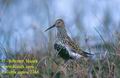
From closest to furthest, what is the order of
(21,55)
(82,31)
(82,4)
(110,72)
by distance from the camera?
(110,72) < (21,55) < (82,31) < (82,4)

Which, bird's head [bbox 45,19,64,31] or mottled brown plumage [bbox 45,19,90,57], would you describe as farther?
bird's head [bbox 45,19,64,31]

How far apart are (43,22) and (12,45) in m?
2.01

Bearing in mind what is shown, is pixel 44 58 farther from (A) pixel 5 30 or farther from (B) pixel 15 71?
(A) pixel 5 30

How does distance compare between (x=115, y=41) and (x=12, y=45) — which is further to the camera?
(x=12, y=45)

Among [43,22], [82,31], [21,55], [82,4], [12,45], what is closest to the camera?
[21,55]

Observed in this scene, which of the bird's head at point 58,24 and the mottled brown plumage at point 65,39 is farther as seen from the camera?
the bird's head at point 58,24

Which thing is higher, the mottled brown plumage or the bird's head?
the bird's head

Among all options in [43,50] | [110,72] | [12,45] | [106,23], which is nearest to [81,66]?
[110,72]

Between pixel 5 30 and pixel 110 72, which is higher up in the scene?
pixel 5 30

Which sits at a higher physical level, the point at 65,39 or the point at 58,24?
the point at 58,24

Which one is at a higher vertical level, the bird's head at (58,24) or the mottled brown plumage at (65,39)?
the bird's head at (58,24)

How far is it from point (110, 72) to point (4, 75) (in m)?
0.94

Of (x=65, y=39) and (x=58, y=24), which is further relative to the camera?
(x=58, y=24)

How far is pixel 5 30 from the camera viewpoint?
8250mm
